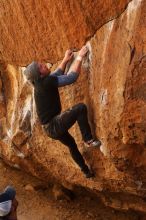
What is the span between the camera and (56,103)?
7.32m

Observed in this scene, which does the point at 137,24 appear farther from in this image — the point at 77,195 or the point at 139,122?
the point at 77,195

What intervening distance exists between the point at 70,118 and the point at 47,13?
2.05m

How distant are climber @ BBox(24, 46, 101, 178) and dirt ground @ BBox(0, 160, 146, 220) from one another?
11.2 feet

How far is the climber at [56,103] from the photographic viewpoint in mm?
7008

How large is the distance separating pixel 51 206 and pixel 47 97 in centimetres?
461

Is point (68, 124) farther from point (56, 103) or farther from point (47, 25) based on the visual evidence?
point (47, 25)

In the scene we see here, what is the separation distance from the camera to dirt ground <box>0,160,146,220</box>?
34.5ft

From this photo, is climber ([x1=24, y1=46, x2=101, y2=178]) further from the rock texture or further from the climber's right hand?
the rock texture

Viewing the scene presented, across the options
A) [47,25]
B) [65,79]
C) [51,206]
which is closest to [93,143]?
[65,79]

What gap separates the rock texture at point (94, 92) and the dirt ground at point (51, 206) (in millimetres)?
855

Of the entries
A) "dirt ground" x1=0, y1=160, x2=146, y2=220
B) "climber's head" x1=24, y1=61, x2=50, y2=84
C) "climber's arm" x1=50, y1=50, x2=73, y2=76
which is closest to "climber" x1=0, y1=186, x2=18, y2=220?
"climber's head" x1=24, y1=61, x2=50, y2=84

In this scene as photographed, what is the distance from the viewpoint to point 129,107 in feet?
21.6

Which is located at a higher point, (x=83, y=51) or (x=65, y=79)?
(x=83, y=51)

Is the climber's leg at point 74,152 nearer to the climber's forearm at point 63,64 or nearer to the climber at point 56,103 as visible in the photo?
the climber at point 56,103
